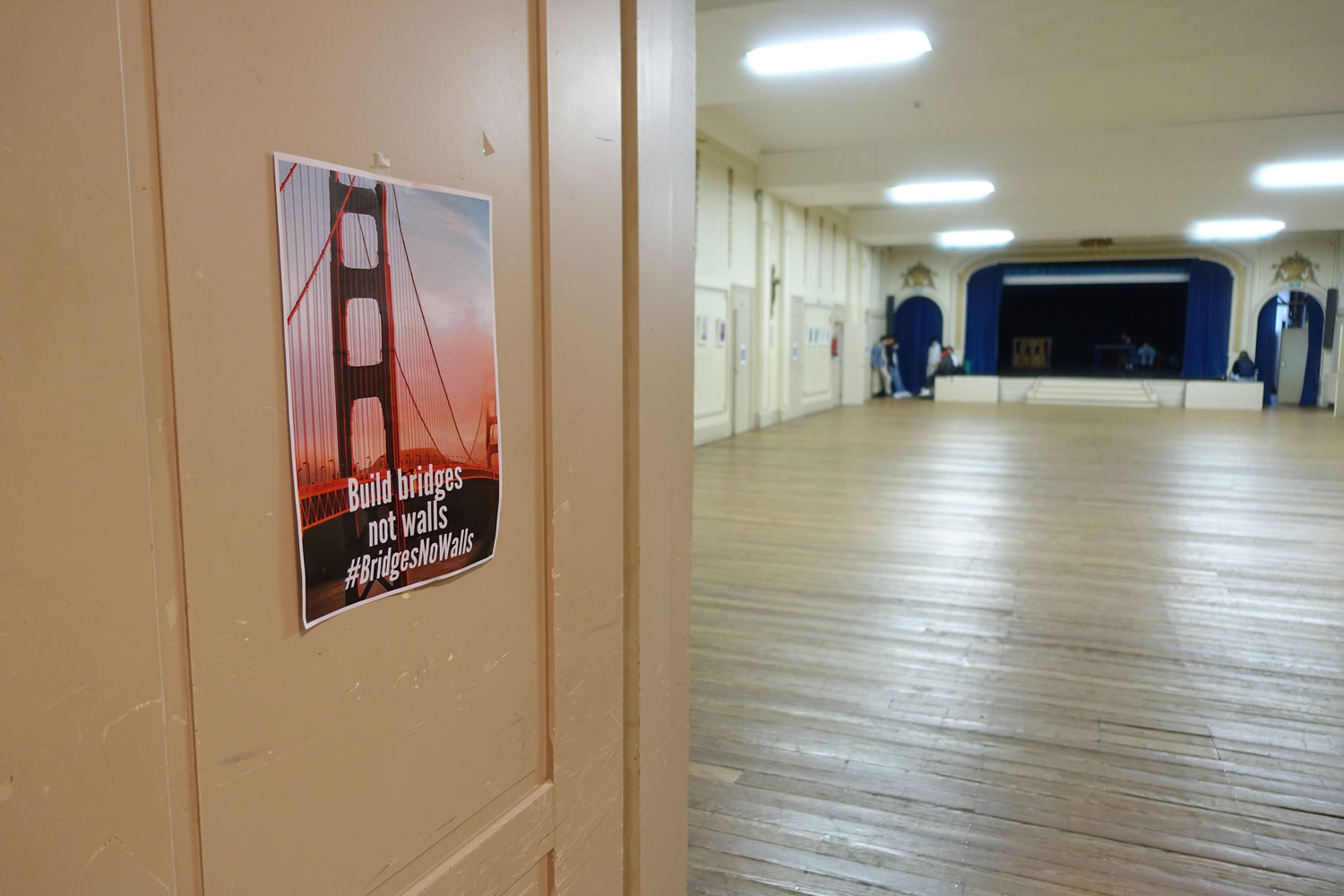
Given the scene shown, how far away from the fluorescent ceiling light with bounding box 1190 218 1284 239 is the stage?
311 centimetres

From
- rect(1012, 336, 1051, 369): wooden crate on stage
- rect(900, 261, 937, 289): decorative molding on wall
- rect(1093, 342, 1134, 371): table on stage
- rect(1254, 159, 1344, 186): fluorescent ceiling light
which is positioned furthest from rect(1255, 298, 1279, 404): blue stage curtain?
rect(1254, 159, 1344, 186): fluorescent ceiling light

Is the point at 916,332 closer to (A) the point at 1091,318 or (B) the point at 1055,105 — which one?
(A) the point at 1091,318

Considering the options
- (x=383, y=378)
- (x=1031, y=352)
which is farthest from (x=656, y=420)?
(x=1031, y=352)

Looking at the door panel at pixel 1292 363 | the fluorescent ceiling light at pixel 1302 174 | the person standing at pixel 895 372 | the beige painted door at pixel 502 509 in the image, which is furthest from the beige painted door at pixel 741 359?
the door panel at pixel 1292 363

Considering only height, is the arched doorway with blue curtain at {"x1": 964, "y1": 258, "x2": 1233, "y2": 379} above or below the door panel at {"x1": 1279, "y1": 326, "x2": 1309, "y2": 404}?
above

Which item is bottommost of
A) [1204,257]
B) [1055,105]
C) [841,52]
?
[1204,257]

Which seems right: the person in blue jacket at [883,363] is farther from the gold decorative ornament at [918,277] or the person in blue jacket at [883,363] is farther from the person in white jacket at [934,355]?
the gold decorative ornament at [918,277]

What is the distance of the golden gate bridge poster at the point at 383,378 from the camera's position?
89cm

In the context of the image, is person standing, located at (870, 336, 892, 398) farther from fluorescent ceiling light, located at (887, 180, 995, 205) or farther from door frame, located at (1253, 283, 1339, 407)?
door frame, located at (1253, 283, 1339, 407)

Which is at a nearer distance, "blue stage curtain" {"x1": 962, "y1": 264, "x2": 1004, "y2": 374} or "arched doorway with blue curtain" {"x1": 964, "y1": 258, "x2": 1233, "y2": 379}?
"arched doorway with blue curtain" {"x1": 964, "y1": 258, "x2": 1233, "y2": 379}

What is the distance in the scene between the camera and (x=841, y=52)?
7.56 meters

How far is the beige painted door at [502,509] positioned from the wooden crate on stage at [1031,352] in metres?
31.1

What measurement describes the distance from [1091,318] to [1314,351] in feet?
30.0

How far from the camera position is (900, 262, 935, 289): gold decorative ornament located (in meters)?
23.4
